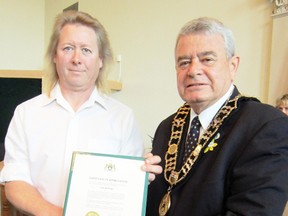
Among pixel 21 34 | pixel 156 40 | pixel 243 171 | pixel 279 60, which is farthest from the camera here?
pixel 21 34

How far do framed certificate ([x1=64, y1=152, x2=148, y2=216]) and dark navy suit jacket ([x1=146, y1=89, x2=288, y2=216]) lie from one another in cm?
13

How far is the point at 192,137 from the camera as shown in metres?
1.08

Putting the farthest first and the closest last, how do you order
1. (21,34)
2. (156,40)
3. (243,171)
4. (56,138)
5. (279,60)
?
(21,34), (156,40), (279,60), (56,138), (243,171)

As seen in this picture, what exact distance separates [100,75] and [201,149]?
0.62 metres

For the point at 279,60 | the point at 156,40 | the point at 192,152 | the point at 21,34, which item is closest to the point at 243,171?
the point at 192,152

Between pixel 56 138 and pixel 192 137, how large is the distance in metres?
0.55

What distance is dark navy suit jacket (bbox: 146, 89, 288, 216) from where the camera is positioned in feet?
2.60

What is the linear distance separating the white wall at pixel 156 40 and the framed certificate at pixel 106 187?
1.05 m

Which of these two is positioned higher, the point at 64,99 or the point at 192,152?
the point at 64,99

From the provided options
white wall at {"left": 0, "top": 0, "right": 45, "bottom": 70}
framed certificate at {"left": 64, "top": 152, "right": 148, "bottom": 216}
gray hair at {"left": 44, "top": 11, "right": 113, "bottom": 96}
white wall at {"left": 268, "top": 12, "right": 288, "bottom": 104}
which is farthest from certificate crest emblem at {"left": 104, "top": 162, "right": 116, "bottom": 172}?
white wall at {"left": 0, "top": 0, "right": 45, "bottom": 70}

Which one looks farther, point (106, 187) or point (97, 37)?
point (97, 37)

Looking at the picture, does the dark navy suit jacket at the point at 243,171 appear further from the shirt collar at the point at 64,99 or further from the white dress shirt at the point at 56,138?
the shirt collar at the point at 64,99

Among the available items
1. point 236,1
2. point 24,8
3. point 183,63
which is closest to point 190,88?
point 183,63

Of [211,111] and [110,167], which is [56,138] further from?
[211,111]
